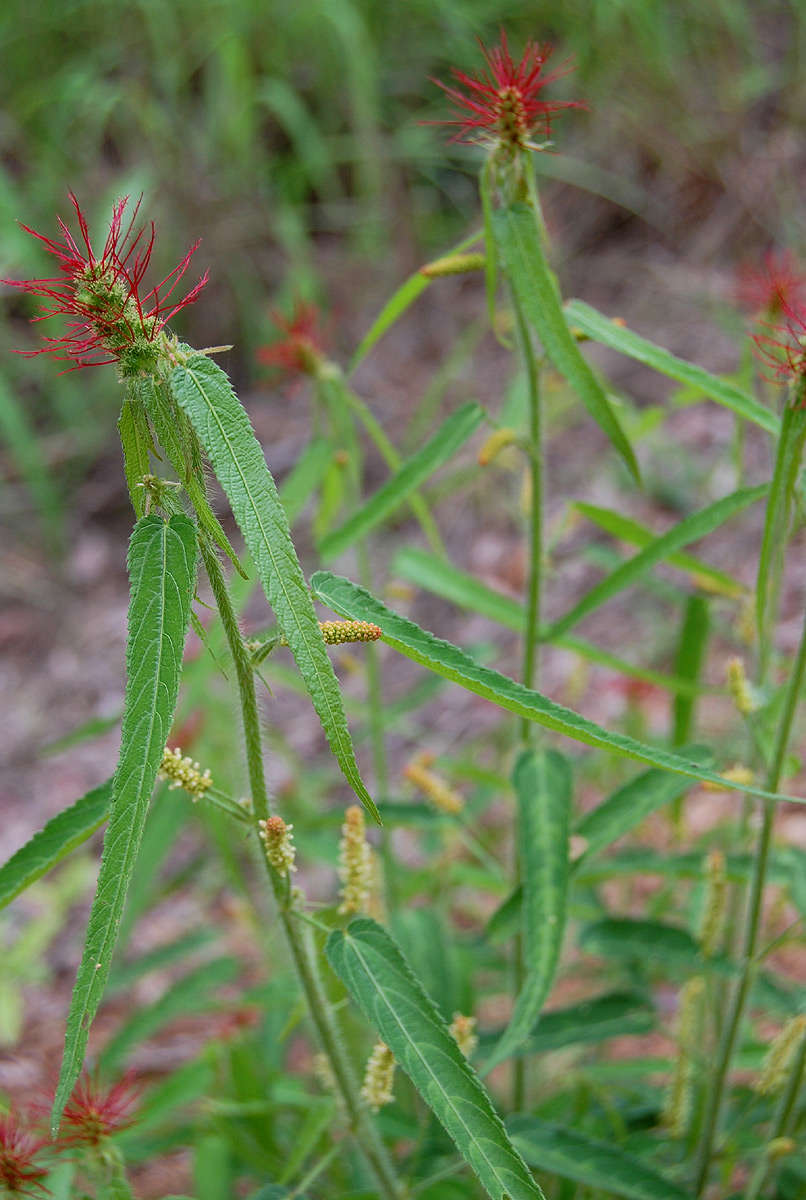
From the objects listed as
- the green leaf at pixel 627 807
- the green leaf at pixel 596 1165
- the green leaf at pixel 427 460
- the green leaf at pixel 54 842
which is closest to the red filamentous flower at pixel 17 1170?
the green leaf at pixel 54 842

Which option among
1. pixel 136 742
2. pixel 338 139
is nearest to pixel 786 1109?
pixel 136 742

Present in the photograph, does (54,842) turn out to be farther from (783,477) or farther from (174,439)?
(783,477)

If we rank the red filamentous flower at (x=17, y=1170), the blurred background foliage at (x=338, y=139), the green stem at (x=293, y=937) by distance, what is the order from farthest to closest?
the blurred background foliage at (x=338, y=139) → the red filamentous flower at (x=17, y=1170) → the green stem at (x=293, y=937)

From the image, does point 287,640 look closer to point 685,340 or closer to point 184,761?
point 184,761

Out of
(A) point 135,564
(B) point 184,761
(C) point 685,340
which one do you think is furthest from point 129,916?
(C) point 685,340

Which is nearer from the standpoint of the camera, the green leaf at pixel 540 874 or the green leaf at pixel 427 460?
the green leaf at pixel 540 874

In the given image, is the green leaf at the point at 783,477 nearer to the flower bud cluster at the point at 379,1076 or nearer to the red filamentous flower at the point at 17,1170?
the flower bud cluster at the point at 379,1076
